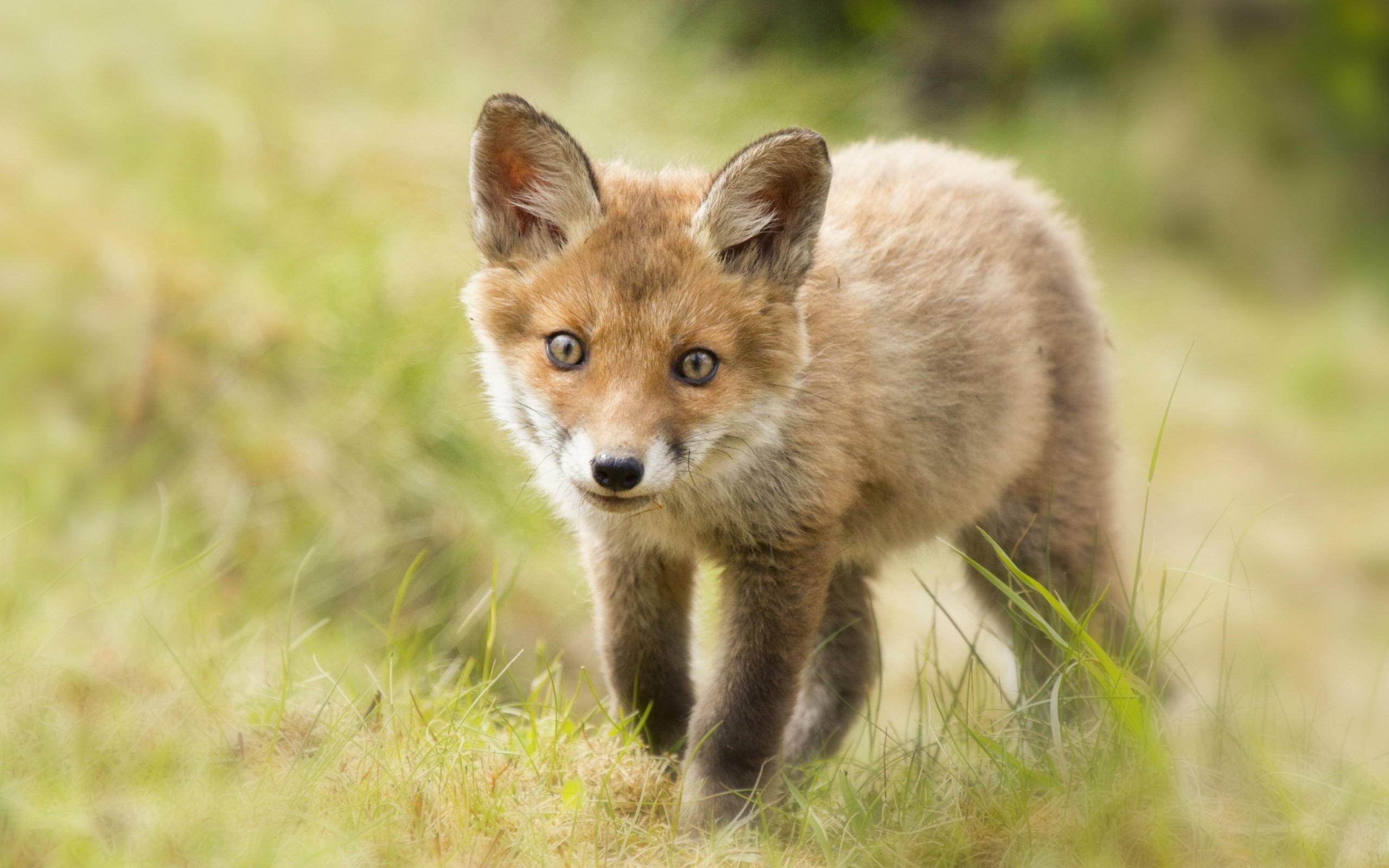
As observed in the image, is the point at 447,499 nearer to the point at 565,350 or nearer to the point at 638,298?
the point at 565,350

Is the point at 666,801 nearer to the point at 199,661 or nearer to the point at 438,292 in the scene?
the point at 199,661

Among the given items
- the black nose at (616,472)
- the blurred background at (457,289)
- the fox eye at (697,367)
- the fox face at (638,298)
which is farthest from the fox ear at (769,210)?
the blurred background at (457,289)

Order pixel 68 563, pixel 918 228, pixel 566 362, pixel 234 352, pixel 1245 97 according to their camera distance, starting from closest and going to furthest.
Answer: pixel 566 362, pixel 918 228, pixel 68 563, pixel 234 352, pixel 1245 97

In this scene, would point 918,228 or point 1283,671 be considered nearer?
point 918,228

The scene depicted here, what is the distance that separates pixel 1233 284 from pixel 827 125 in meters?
4.50

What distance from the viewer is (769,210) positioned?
298 cm

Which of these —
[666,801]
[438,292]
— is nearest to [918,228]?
[666,801]

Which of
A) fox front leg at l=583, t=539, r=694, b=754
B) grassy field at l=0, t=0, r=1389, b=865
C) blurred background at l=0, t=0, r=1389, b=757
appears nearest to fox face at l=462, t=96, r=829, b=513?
fox front leg at l=583, t=539, r=694, b=754

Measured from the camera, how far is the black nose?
255 cm

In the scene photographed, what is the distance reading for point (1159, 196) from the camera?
33.3 feet

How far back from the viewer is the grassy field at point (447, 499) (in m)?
2.65

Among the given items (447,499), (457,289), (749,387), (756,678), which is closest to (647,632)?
(756,678)

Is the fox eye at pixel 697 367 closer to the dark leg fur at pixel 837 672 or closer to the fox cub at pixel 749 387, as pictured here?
the fox cub at pixel 749 387

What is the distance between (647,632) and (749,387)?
851 millimetres
